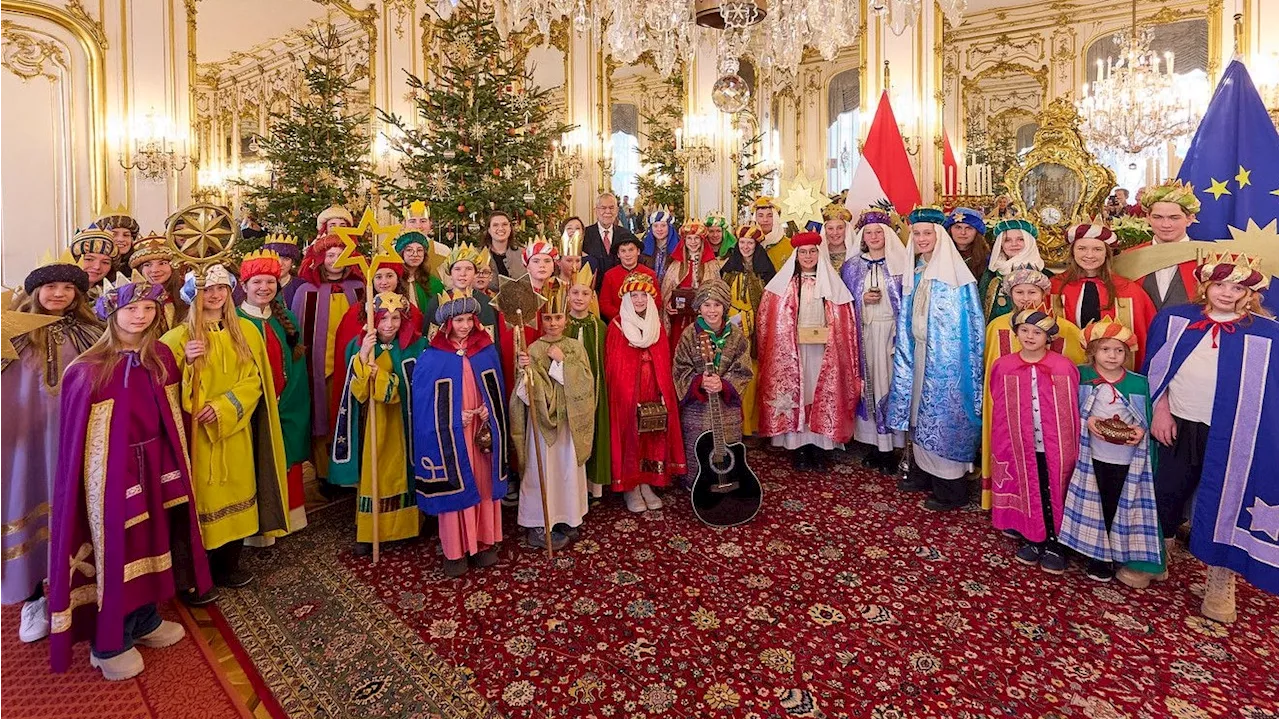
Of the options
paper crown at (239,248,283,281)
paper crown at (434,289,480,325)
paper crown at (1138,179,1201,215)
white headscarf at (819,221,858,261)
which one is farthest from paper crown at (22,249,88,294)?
paper crown at (1138,179,1201,215)

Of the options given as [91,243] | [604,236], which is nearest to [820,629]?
[604,236]

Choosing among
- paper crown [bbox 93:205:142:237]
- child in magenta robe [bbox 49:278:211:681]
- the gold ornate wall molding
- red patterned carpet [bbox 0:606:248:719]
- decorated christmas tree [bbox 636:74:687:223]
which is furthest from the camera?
decorated christmas tree [bbox 636:74:687:223]

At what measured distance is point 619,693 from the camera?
9.00ft

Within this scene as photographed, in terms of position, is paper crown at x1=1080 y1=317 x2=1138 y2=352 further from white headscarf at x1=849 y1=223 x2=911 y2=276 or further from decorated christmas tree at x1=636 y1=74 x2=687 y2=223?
decorated christmas tree at x1=636 y1=74 x2=687 y2=223

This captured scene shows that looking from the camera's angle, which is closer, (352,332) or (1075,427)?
(1075,427)

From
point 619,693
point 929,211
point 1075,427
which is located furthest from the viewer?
point 929,211

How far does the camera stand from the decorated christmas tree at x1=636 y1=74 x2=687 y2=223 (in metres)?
10.7

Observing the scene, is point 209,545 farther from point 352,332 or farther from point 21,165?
point 21,165

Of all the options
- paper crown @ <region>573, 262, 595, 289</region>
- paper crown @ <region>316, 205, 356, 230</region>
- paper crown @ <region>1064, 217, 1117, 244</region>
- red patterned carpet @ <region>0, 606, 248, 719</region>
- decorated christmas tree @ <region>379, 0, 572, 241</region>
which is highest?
decorated christmas tree @ <region>379, 0, 572, 241</region>

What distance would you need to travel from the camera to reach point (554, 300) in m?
4.34

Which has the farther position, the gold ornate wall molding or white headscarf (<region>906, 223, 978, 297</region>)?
the gold ornate wall molding

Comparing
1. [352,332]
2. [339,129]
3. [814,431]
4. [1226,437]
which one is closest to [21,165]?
[339,129]

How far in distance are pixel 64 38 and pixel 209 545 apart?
29.0ft

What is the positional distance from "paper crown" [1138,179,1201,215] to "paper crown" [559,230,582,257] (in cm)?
386
